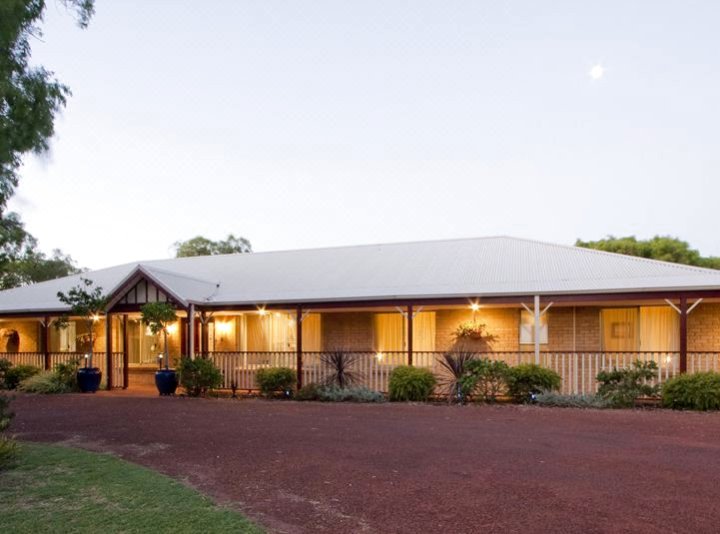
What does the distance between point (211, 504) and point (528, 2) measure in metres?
13.7

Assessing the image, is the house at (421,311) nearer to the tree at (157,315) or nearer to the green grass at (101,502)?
the tree at (157,315)

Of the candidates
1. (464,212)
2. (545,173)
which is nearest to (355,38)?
(545,173)

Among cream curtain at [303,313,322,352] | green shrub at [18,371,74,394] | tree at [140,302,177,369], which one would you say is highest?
tree at [140,302,177,369]

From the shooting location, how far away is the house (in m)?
15.4

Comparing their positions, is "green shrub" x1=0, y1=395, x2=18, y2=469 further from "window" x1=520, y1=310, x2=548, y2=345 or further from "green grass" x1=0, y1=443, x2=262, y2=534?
"window" x1=520, y1=310, x2=548, y2=345

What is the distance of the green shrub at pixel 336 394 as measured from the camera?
50.3ft

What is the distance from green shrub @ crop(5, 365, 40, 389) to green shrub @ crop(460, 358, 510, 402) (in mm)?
14033

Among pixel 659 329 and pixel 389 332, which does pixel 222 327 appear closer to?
pixel 389 332

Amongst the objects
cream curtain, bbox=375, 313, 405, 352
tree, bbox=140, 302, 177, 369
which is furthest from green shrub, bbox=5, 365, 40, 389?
cream curtain, bbox=375, 313, 405, 352

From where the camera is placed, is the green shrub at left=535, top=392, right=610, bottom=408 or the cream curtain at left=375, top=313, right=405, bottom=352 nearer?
the green shrub at left=535, top=392, right=610, bottom=408

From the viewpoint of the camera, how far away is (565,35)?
15.1 m

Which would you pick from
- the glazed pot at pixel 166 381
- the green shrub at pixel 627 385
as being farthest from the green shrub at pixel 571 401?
the glazed pot at pixel 166 381

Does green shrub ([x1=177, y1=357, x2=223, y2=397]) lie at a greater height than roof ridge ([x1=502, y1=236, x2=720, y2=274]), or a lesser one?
lesser

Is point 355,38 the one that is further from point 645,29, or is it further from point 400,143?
point 645,29
